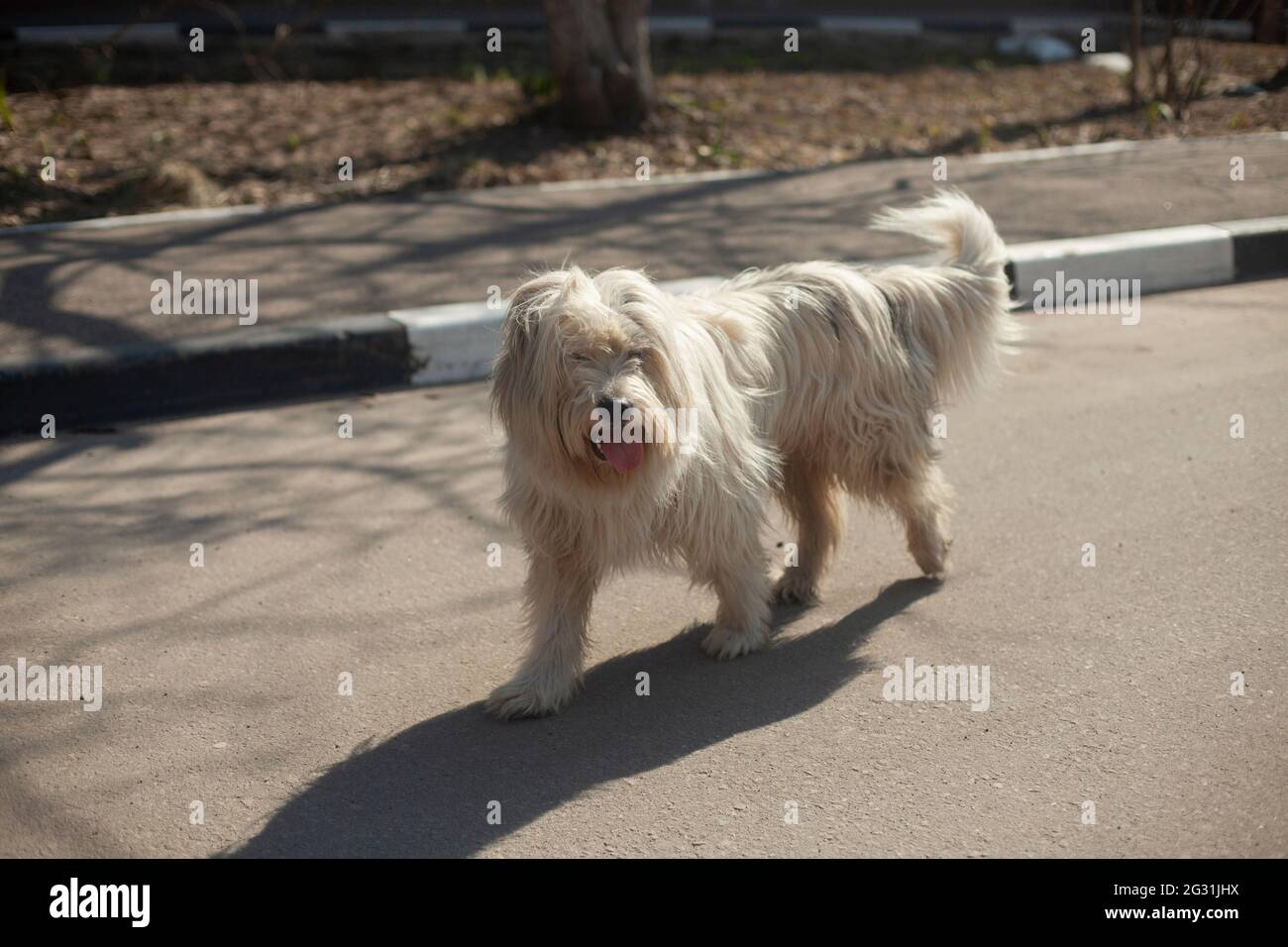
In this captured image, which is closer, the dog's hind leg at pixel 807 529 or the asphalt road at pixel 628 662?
the asphalt road at pixel 628 662

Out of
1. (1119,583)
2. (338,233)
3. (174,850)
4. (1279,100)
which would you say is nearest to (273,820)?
(174,850)

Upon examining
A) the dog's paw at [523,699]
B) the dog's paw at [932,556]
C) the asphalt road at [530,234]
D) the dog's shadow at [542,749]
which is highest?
the asphalt road at [530,234]

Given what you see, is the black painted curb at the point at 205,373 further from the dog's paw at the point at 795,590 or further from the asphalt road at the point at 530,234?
the dog's paw at the point at 795,590

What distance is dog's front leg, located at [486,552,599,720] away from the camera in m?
3.90

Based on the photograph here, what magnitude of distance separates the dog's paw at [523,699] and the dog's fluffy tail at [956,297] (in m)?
1.84

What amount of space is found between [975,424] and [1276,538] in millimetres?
1615

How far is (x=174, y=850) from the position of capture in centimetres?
325

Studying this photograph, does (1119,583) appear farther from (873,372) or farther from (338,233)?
(338,233)

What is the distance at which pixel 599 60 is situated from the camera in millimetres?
10148

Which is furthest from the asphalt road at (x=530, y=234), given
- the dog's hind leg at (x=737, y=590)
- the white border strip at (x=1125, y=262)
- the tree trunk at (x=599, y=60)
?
the dog's hind leg at (x=737, y=590)

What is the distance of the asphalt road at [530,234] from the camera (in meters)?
7.01

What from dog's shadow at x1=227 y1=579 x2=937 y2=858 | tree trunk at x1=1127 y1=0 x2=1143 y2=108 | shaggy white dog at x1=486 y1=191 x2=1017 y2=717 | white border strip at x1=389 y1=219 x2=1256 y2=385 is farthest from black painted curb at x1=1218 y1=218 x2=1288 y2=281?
dog's shadow at x1=227 y1=579 x2=937 y2=858

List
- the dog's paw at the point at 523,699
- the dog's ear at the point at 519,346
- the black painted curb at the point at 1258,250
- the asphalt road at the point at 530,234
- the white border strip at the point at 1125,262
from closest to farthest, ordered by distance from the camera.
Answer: the dog's ear at the point at 519,346 → the dog's paw at the point at 523,699 → the asphalt road at the point at 530,234 → the white border strip at the point at 1125,262 → the black painted curb at the point at 1258,250

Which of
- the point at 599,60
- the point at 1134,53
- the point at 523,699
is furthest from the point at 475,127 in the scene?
the point at 523,699
